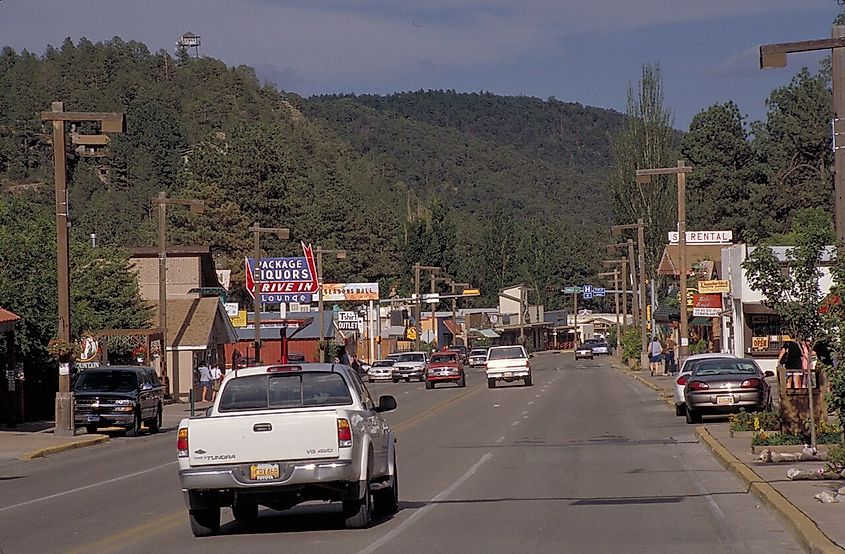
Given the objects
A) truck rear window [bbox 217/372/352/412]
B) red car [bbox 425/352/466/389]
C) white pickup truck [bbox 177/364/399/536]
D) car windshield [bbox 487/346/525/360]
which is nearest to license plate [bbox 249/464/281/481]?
white pickup truck [bbox 177/364/399/536]

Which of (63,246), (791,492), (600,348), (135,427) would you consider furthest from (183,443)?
(600,348)

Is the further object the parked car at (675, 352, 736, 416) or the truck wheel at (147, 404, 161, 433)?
the truck wheel at (147, 404, 161, 433)

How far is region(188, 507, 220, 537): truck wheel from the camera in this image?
47.0 ft

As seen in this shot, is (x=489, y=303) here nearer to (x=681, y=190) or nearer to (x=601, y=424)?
(x=681, y=190)

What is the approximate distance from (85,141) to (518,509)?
20.3 m

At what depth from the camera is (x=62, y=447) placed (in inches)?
1227

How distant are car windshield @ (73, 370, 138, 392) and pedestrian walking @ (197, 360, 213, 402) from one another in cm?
2035

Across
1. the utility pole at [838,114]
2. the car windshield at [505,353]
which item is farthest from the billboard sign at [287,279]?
the utility pole at [838,114]

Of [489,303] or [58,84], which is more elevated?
[58,84]

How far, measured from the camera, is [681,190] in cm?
4712

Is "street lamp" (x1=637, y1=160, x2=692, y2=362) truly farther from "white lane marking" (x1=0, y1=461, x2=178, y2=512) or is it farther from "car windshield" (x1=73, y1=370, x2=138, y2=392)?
"white lane marking" (x1=0, y1=461, x2=178, y2=512)

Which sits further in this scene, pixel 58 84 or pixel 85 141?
pixel 58 84

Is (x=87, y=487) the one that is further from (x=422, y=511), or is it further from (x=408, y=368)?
(x=408, y=368)

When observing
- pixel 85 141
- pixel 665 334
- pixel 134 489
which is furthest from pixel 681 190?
pixel 665 334
